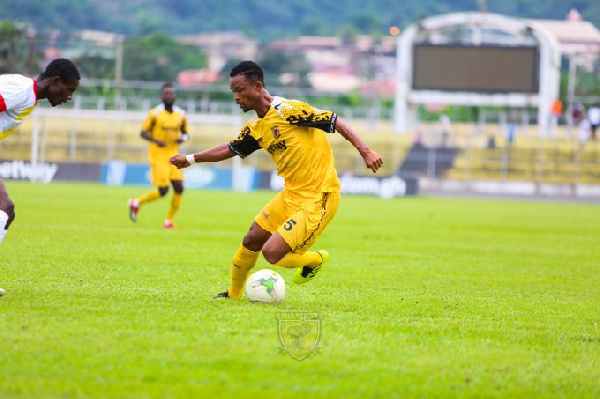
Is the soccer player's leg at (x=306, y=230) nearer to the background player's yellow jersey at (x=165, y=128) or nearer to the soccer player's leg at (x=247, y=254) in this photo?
the soccer player's leg at (x=247, y=254)

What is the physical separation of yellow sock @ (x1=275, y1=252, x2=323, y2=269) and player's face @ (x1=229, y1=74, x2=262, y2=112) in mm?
1365

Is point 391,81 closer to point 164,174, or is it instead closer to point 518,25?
point 518,25

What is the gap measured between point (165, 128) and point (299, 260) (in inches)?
442

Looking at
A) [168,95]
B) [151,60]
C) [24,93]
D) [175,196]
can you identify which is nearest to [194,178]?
[175,196]

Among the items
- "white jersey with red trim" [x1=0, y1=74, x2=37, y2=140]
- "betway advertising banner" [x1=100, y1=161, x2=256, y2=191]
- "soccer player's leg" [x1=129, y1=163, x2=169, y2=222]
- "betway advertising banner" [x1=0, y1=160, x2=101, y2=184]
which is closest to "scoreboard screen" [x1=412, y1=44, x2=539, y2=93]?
"betway advertising banner" [x1=100, y1=161, x2=256, y2=191]

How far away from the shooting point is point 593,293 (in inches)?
458

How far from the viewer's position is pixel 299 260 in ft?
30.3

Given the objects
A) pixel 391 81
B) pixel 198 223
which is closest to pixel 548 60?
pixel 198 223

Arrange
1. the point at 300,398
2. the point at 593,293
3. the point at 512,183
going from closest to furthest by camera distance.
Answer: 1. the point at 300,398
2. the point at 593,293
3. the point at 512,183

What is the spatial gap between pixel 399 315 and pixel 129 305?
229 cm

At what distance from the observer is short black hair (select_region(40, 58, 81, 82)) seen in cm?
844

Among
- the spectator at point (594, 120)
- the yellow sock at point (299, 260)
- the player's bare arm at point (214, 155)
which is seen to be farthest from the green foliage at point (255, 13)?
the yellow sock at point (299, 260)

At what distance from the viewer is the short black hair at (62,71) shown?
8.44m

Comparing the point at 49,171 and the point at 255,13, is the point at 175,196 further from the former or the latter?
the point at 255,13
